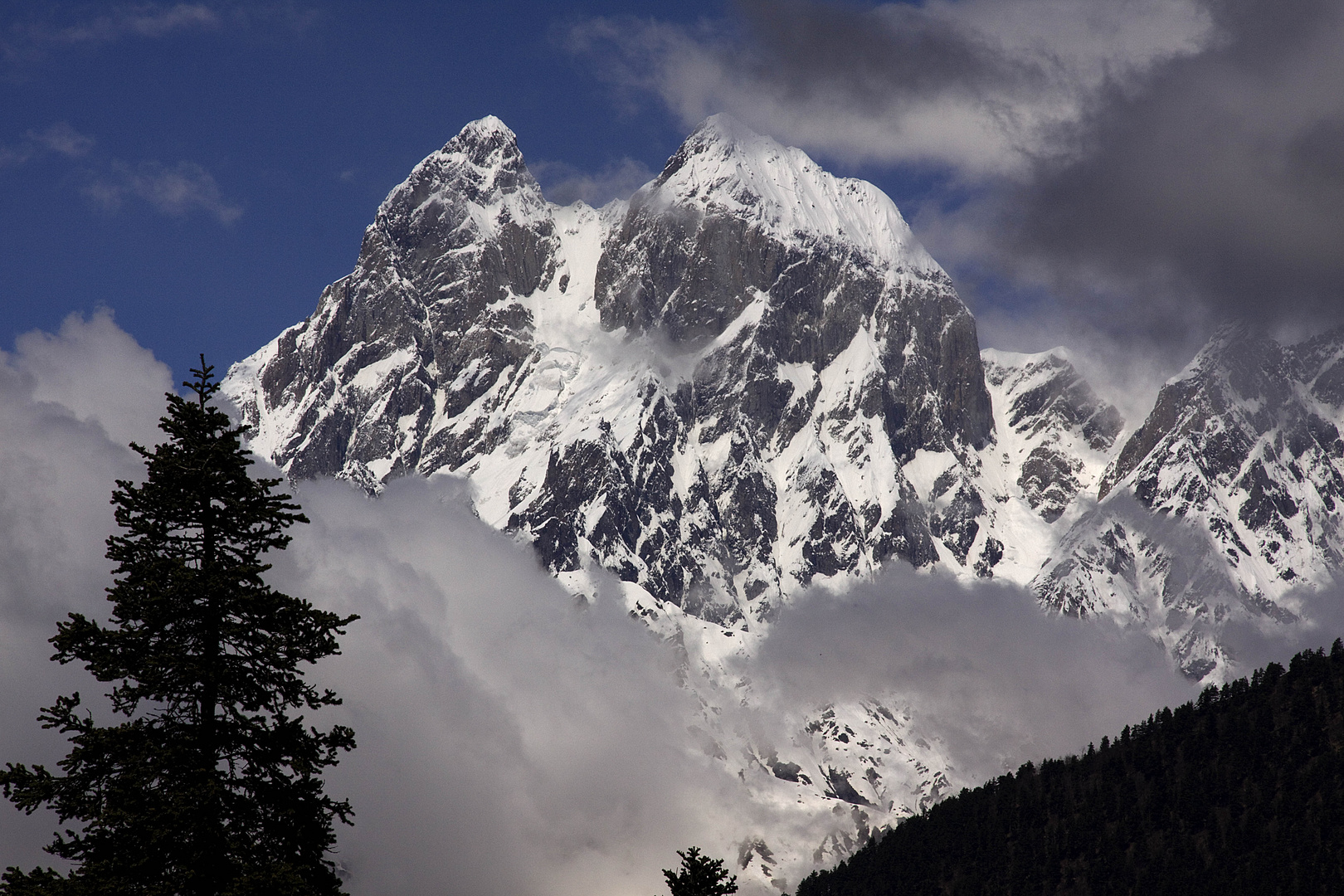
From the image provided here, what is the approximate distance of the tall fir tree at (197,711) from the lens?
83.1 ft

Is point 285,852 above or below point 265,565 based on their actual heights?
below

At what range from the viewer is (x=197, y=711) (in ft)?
87.5

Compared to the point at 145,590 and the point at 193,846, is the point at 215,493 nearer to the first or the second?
the point at 145,590

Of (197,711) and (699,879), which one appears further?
(699,879)

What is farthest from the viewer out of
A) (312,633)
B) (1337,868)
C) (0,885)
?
(1337,868)

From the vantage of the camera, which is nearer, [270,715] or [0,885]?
[0,885]

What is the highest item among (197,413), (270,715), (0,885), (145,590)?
(197,413)

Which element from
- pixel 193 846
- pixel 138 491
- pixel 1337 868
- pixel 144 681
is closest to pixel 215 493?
pixel 138 491

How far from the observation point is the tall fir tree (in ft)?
83.1

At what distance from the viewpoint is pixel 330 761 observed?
26641 millimetres

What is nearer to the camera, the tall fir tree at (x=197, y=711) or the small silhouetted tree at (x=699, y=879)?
the tall fir tree at (x=197, y=711)

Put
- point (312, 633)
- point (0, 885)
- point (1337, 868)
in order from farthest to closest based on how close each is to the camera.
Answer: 1. point (1337, 868)
2. point (312, 633)
3. point (0, 885)

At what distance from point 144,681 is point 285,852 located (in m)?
3.61

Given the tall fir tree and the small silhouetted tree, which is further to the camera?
the small silhouetted tree
